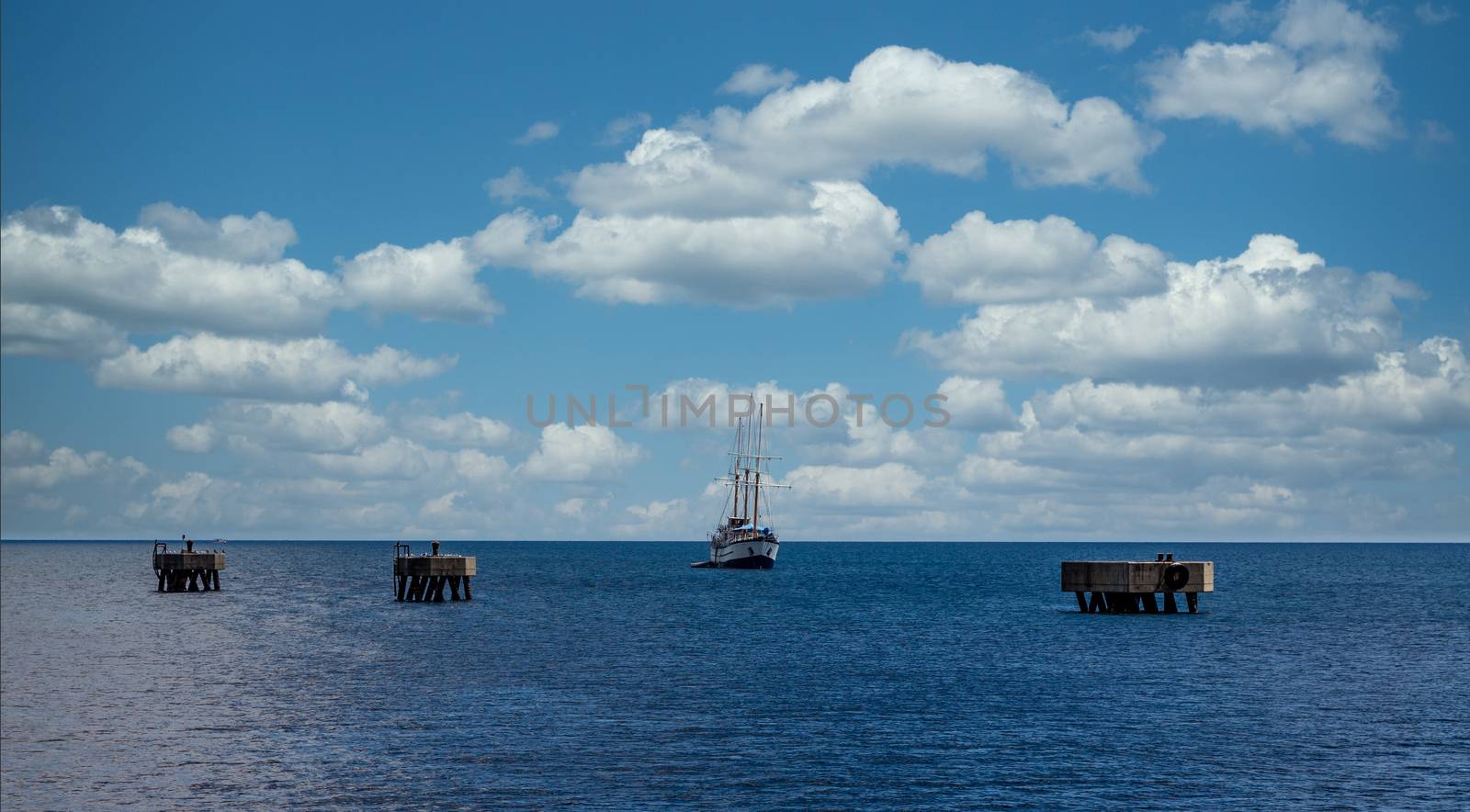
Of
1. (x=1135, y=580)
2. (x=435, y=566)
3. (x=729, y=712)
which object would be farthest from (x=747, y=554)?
(x=729, y=712)

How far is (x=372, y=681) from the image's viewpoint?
5619 cm

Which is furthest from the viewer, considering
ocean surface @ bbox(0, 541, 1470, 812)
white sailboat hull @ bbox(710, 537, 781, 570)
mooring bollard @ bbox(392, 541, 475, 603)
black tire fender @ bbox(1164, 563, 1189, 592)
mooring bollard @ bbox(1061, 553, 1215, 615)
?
white sailboat hull @ bbox(710, 537, 781, 570)

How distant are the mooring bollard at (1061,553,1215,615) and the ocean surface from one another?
8.57ft

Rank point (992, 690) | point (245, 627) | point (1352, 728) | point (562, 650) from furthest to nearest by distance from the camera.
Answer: point (245, 627) < point (562, 650) < point (992, 690) < point (1352, 728)

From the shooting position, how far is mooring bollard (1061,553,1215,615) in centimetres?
8788

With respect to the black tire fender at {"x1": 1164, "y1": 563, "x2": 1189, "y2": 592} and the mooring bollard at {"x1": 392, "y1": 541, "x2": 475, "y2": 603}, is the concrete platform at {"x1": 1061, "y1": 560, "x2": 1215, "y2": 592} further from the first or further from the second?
the mooring bollard at {"x1": 392, "y1": 541, "x2": 475, "y2": 603}

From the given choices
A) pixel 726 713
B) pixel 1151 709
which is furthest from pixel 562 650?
pixel 1151 709

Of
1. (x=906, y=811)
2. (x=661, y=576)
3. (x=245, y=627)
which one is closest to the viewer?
(x=906, y=811)

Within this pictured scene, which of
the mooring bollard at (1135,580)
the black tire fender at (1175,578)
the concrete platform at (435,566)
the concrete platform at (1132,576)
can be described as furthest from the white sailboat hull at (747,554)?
the black tire fender at (1175,578)

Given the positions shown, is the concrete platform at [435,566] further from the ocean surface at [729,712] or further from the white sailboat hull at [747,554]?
the white sailboat hull at [747,554]

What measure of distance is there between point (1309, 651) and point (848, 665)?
29.0 meters

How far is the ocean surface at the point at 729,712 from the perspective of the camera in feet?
114

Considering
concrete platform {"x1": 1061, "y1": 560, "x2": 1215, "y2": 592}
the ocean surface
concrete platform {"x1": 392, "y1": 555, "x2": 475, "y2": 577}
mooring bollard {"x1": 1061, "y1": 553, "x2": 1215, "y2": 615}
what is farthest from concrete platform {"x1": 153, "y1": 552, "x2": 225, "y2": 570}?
mooring bollard {"x1": 1061, "y1": 553, "x2": 1215, "y2": 615}

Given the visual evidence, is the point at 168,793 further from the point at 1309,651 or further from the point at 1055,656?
the point at 1309,651
